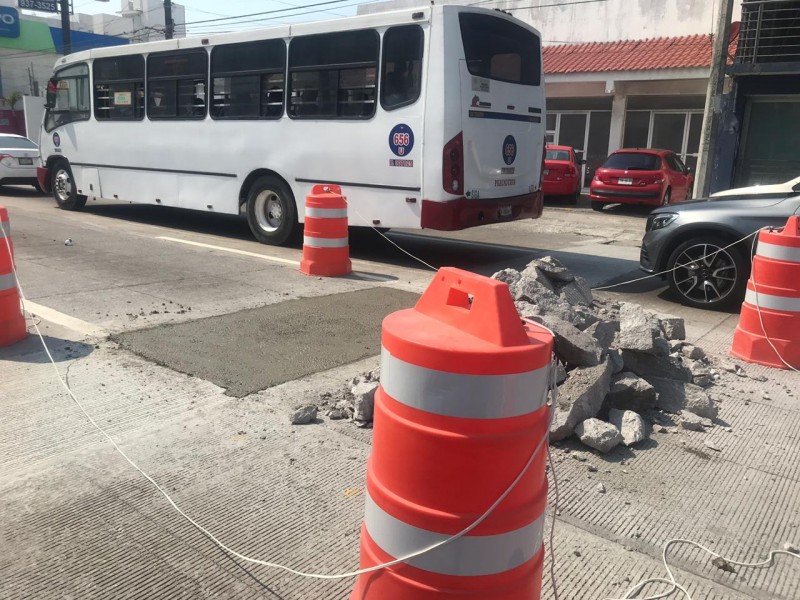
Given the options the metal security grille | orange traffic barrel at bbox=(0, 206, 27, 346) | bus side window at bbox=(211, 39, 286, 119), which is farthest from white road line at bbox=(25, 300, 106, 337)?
the metal security grille

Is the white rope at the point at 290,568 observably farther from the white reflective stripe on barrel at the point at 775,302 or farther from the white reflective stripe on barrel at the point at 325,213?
the white reflective stripe on barrel at the point at 775,302

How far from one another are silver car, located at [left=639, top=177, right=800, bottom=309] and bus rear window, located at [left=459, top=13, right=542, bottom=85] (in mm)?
2931

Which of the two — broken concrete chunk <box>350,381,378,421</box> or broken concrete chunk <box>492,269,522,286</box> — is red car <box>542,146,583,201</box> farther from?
broken concrete chunk <box>350,381,378,421</box>

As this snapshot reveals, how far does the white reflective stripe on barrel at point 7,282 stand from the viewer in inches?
207

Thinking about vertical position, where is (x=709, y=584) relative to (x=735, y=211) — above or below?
below

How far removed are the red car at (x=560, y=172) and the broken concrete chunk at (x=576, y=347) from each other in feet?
54.7

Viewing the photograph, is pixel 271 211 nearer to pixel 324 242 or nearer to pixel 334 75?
pixel 334 75

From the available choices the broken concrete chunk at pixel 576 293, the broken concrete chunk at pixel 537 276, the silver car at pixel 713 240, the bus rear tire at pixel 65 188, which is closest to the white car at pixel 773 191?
the silver car at pixel 713 240

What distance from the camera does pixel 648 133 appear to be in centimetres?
2308

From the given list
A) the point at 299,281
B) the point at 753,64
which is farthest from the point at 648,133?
the point at 299,281

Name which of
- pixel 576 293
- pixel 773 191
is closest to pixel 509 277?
pixel 576 293

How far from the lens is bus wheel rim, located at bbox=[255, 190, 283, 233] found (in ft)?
35.8

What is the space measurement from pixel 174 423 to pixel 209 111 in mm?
8448

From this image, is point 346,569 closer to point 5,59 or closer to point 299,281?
point 299,281
